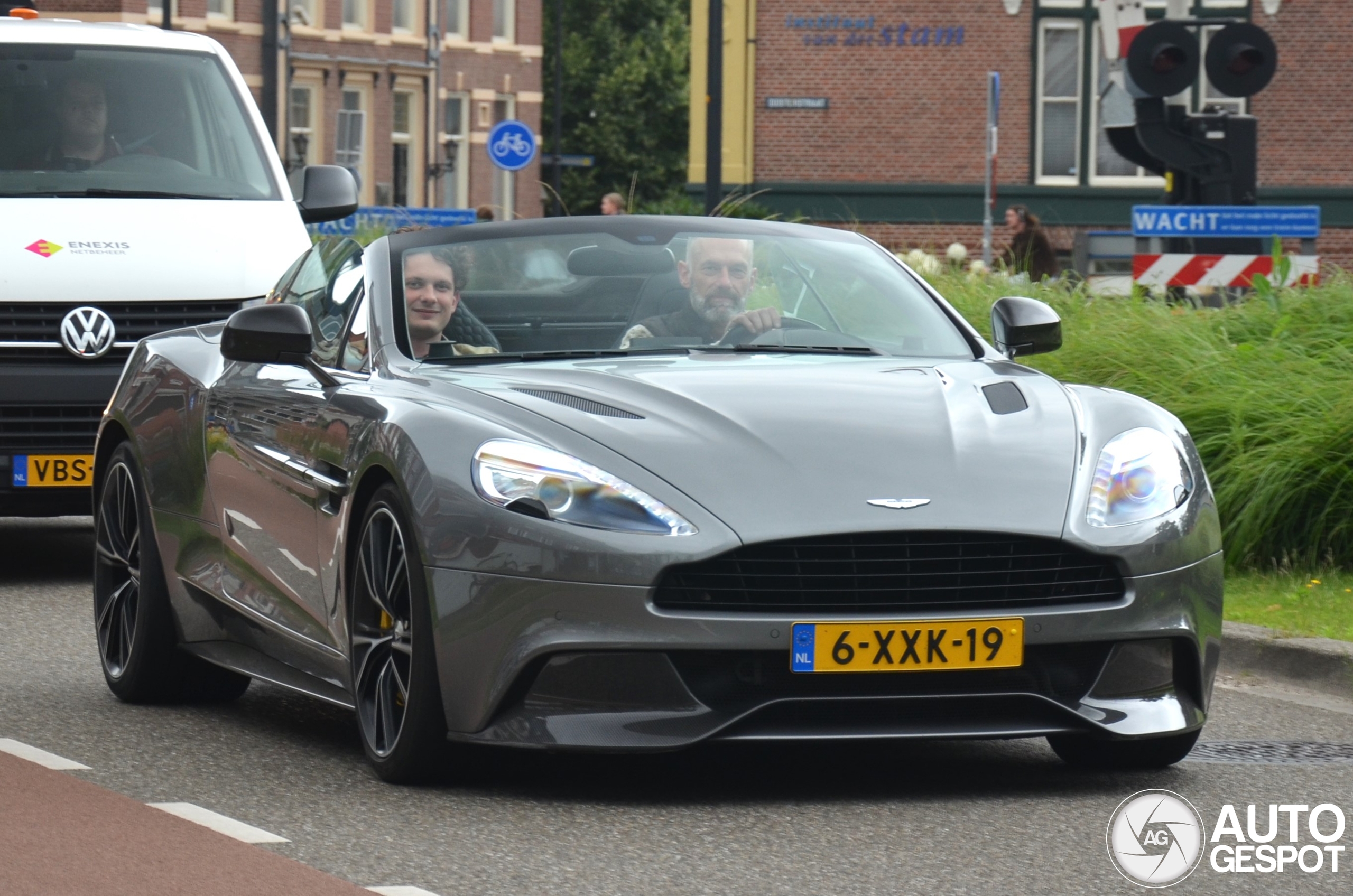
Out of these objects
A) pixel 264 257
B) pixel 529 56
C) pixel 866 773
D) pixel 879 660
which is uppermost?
pixel 529 56

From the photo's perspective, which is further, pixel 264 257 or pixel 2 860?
pixel 264 257

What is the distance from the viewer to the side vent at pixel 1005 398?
19.5 feet

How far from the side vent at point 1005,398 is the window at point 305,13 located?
51701mm

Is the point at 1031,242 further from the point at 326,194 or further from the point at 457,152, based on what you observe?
the point at 457,152

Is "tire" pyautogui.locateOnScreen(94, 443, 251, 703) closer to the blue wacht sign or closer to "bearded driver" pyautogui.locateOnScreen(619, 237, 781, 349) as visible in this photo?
"bearded driver" pyautogui.locateOnScreen(619, 237, 781, 349)

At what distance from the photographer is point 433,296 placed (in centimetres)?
655

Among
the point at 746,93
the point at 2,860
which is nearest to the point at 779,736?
the point at 2,860

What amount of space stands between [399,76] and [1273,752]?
55.8m

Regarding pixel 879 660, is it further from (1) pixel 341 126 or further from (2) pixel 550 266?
(1) pixel 341 126

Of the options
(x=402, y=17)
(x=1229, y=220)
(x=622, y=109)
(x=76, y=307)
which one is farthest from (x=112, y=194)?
(x=622, y=109)

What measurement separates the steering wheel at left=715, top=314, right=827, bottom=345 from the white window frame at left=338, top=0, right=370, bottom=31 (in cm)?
5355

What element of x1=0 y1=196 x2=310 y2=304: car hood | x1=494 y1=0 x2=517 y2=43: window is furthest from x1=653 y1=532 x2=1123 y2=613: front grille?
x1=494 y1=0 x2=517 y2=43: window

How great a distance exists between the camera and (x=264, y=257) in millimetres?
10711

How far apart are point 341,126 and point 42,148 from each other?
755 inches
